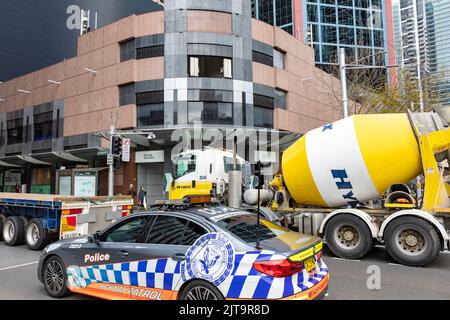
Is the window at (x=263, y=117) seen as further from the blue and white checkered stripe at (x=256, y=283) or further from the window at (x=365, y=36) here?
the window at (x=365, y=36)

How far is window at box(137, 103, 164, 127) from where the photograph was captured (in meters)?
27.8

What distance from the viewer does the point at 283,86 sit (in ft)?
105

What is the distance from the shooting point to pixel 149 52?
93.7 ft

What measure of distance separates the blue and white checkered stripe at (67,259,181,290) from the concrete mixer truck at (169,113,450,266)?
5143 millimetres

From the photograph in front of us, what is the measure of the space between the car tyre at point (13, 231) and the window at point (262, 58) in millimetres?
23362

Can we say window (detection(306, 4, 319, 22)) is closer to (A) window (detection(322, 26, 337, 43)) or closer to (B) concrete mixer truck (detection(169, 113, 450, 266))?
(A) window (detection(322, 26, 337, 43))

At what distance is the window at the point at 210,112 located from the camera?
27.5 meters

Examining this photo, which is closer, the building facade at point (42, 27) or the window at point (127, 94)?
the window at point (127, 94)

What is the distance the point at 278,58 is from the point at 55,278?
98.2 feet

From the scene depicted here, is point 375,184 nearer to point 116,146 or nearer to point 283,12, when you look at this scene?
point 116,146

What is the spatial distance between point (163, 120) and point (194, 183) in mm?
14362

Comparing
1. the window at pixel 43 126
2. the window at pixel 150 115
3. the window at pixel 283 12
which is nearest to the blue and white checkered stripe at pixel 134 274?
the window at pixel 150 115

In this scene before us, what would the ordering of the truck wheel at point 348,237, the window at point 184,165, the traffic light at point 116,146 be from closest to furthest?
the truck wheel at point 348,237 → the window at point 184,165 → the traffic light at point 116,146

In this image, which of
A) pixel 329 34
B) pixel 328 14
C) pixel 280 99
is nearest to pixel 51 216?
pixel 280 99
